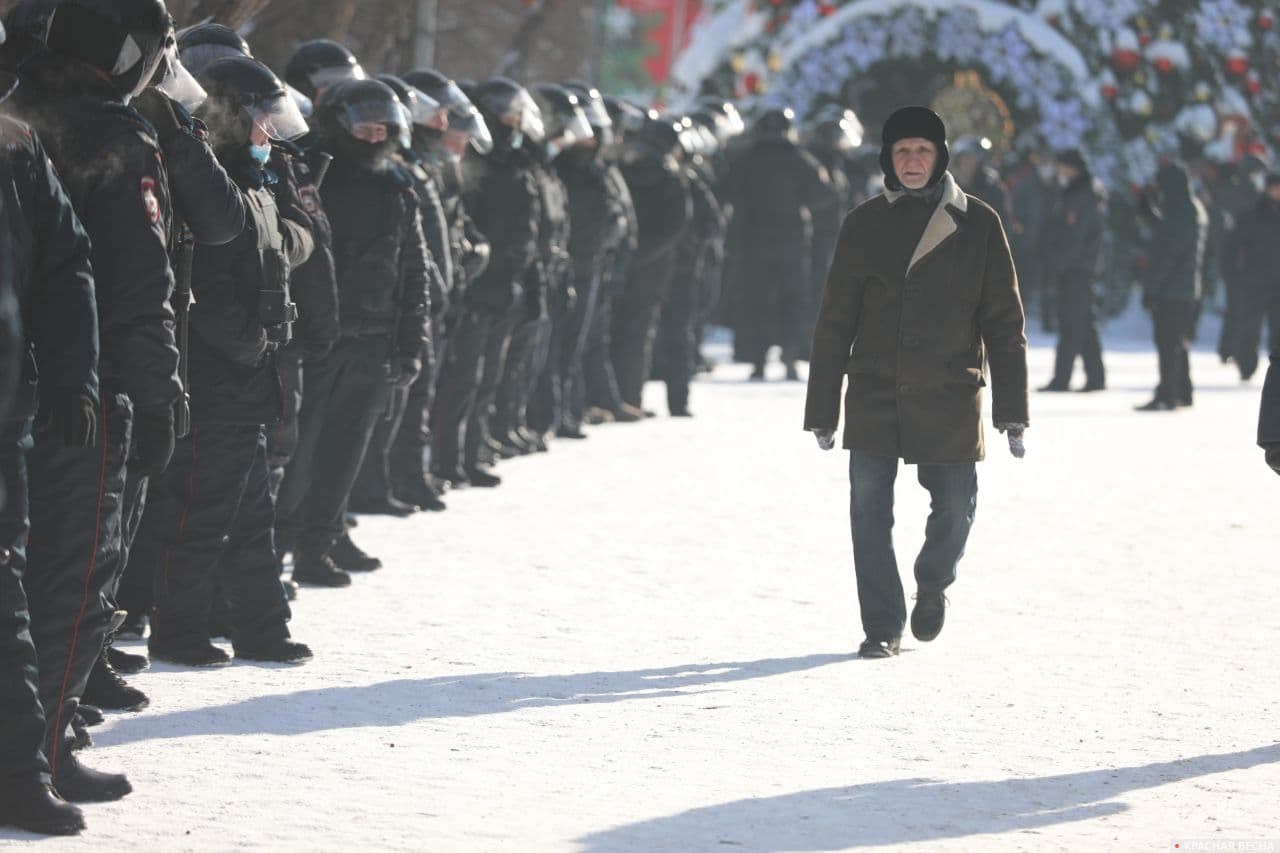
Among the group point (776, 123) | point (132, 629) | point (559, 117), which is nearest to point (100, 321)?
point (132, 629)

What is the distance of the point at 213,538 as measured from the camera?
7.49 m

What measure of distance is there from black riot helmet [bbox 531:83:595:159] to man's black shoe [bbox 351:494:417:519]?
2845mm

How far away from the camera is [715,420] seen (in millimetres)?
17781

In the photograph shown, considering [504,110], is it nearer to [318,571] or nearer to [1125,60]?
[318,571]

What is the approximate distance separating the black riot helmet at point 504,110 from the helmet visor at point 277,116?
Answer: 482cm

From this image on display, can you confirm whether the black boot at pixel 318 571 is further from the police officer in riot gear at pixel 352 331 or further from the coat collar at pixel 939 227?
the coat collar at pixel 939 227

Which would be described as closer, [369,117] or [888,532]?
[888,532]

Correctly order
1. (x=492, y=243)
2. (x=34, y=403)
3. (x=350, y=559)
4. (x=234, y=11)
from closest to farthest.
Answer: (x=34, y=403), (x=350, y=559), (x=234, y=11), (x=492, y=243)

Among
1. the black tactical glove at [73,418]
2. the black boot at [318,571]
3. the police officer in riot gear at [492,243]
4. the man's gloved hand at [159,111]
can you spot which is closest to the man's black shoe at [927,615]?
the black boot at [318,571]

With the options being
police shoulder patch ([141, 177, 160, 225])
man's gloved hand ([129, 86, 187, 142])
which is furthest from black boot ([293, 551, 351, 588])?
police shoulder patch ([141, 177, 160, 225])

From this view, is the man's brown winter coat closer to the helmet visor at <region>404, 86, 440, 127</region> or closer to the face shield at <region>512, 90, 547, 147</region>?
the helmet visor at <region>404, 86, 440, 127</region>

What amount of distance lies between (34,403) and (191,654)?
8.27 ft

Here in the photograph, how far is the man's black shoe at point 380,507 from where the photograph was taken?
464 inches

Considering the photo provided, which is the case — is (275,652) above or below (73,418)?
below
